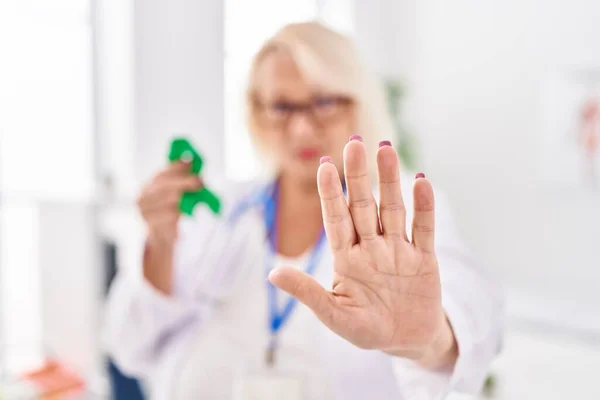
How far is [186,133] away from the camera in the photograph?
1.26m

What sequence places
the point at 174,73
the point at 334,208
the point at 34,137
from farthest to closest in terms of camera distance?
the point at 174,73, the point at 34,137, the point at 334,208

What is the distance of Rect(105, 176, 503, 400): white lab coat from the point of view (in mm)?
516

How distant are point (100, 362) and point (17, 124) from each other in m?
0.52

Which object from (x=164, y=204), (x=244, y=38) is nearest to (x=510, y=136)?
(x=244, y=38)

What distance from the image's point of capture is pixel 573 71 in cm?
189

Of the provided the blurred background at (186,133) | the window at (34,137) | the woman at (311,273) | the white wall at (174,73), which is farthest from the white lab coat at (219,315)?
the white wall at (174,73)

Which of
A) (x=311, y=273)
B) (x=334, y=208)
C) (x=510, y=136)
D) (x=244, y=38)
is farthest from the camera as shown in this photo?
(x=510, y=136)

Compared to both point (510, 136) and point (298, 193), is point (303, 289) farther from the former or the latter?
point (510, 136)

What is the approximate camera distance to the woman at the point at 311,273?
348 mm

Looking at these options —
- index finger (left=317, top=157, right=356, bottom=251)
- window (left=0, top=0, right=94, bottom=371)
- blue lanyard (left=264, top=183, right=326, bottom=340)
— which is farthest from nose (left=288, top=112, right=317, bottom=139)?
window (left=0, top=0, right=94, bottom=371)

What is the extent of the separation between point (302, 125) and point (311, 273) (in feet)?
0.49

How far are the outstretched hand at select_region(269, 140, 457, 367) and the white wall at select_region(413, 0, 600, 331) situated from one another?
177 centimetres

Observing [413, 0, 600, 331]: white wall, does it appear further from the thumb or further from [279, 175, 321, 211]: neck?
the thumb

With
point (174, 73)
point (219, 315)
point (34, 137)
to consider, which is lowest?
point (219, 315)
